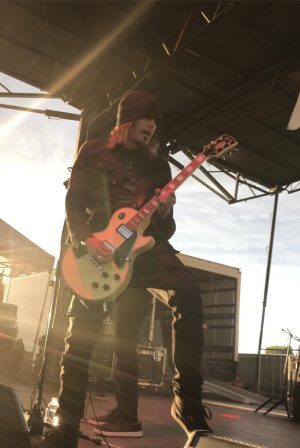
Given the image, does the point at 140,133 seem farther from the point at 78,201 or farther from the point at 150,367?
the point at 150,367

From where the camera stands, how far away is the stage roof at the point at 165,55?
4727 mm

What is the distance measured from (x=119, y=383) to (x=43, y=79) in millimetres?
4877

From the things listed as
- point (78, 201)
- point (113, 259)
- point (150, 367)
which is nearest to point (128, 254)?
point (113, 259)

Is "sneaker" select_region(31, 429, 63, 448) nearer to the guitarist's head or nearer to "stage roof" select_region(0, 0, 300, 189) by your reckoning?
the guitarist's head

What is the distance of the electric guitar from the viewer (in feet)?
6.43

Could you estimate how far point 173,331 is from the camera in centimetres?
188

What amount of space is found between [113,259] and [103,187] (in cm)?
45

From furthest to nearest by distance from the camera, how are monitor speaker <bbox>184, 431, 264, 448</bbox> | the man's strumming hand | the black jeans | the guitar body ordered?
the man's strumming hand < the guitar body < the black jeans < monitor speaker <bbox>184, 431, 264, 448</bbox>

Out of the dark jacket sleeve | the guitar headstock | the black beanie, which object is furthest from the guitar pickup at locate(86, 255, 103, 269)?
the guitar headstock

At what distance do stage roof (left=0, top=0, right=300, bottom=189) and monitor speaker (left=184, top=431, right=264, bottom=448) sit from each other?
13.1 ft

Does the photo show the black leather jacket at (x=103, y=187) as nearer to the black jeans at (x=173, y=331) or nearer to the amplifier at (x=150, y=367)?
the black jeans at (x=173, y=331)

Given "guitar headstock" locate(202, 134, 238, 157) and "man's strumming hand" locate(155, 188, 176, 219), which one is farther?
"guitar headstock" locate(202, 134, 238, 157)

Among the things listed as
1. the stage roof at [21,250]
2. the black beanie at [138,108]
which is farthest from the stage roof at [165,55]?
the stage roof at [21,250]

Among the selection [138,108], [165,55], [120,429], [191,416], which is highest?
[165,55]
